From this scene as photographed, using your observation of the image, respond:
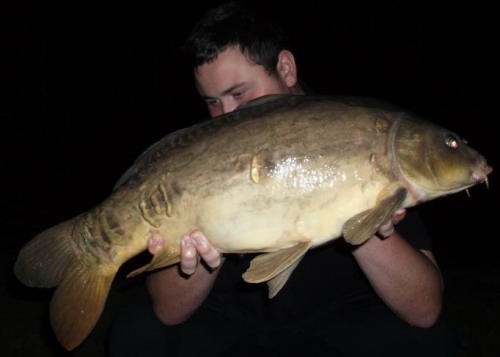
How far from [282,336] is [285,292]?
0.70ft

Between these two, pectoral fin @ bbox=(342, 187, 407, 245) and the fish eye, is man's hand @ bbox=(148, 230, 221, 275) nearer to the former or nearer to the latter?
pectoral fin @ bbox=(342, 187, 407, 245)

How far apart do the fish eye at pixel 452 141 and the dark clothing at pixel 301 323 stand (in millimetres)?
701

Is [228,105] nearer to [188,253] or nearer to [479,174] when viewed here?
[188,253]

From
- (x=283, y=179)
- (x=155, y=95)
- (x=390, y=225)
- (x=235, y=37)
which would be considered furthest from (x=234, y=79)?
(x=155, y=95)

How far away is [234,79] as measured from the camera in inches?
90.0

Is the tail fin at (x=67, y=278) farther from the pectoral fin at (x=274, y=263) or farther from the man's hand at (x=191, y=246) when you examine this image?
the pectoral fin at (x=274, y=263)

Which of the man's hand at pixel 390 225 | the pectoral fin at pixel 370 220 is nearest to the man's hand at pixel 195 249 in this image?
the pectoral fin at pixel 370 220

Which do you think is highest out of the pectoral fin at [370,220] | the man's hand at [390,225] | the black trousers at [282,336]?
the pectoral fin at [370,220]

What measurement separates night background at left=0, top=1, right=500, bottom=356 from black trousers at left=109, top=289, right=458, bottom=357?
85 centimetres

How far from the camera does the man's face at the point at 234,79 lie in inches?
90.0

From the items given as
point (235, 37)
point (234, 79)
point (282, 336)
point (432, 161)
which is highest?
point (235, 37)

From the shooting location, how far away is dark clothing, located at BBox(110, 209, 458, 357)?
6.85 ft

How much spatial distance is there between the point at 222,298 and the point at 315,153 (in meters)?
1.09

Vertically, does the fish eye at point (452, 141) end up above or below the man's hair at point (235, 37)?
below
